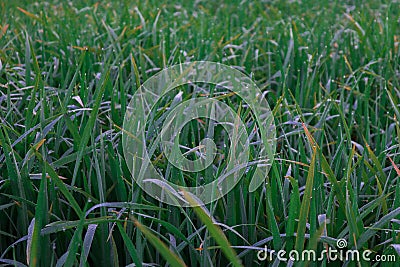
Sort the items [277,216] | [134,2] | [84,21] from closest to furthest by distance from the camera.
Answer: [277,216] → [84,21] → [134,2]

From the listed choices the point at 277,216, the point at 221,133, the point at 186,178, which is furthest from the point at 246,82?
the point at 277,216

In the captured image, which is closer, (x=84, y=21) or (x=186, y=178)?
(x=186, y=178)

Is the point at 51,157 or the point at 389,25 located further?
the point at 389,25

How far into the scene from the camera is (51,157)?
1.21 meters

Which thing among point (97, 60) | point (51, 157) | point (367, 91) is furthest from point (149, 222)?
point (97, 60)

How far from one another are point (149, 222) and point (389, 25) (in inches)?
56.2

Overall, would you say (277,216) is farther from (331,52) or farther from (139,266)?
(331,52)

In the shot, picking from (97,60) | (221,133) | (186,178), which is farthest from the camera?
(97,60)

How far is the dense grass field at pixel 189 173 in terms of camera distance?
929 millimetres

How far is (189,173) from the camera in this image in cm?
117

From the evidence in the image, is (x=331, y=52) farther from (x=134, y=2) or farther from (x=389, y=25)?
(x=134, y=2)

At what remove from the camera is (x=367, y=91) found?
154 cm

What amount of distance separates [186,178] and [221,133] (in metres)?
0.35

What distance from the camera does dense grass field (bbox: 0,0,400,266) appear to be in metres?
0.93
